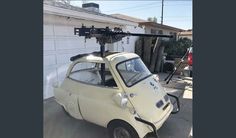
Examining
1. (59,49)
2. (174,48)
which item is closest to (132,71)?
(59,49)

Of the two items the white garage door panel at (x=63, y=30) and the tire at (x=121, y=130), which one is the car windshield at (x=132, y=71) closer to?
the tire at (x=121, y=130)

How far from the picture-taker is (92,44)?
6.03 meters

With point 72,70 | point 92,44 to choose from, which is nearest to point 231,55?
point 72,70

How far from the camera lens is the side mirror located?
2.93m

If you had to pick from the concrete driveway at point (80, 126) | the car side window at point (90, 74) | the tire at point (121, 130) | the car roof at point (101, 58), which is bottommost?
the concrete driveway at point (80, 126)

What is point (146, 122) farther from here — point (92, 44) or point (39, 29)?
point (92, 44)

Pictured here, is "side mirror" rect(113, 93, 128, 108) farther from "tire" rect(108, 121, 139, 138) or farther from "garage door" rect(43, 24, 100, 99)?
"garage door" rect(43, 24, 100, 99)

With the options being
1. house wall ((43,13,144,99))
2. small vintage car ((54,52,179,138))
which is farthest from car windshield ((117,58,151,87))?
house wall ((43,13,144,99))

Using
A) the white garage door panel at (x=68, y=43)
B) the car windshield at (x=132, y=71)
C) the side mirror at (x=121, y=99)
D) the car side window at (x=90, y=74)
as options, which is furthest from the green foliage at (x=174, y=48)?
the side mirror at (x=121, y=99)

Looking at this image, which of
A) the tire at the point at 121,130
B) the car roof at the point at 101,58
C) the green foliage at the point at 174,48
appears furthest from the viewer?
the green foliage at the point at 174,48

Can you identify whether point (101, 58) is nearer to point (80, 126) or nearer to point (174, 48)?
point (80, 126)

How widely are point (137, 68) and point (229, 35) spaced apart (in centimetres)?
228

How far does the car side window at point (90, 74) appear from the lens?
134 inches

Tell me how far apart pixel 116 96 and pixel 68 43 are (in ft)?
9.23
